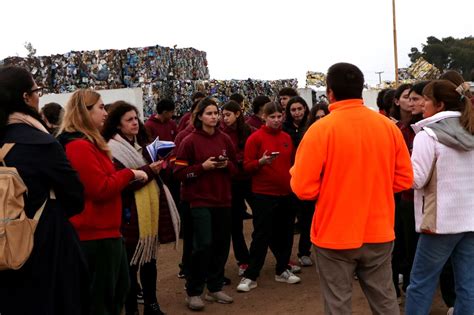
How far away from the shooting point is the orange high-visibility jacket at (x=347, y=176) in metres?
3.56

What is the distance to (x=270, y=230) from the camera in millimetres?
6352

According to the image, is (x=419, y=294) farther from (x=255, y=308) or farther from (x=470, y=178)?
(x=255, y=308)

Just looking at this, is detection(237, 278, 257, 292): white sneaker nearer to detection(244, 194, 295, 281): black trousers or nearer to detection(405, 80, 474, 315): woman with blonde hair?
detection(244, 194, 295, 281): black trousers

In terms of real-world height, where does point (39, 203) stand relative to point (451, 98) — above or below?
below

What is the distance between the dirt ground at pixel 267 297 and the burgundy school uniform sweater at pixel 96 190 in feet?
6.26

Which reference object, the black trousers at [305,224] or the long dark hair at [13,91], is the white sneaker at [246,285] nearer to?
the black trousers at [305,224]

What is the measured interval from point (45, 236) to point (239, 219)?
13.1 ft

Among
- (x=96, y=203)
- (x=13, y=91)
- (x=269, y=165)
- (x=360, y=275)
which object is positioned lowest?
(x=360, y=275)

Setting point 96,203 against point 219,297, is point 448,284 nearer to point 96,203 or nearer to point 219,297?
point 219,297

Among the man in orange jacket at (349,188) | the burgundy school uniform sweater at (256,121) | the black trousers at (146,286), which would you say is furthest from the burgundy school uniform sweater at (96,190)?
A: the burgundy school uniform sweater at (256,121)

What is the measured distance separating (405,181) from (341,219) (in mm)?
534

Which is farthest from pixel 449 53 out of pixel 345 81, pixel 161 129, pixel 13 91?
pixel 13 91

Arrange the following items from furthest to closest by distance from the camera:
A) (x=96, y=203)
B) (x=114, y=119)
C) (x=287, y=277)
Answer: (x=287, y=277), (x=114, y=119), (x=96, y=203)

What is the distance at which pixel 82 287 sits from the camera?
3.50 m
